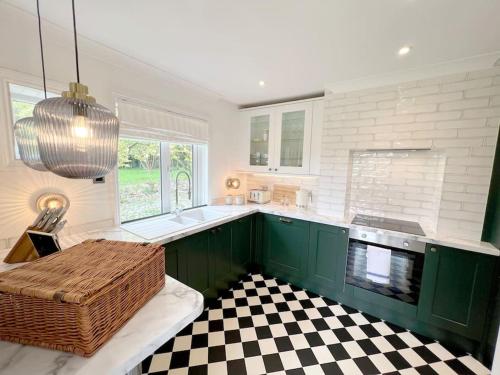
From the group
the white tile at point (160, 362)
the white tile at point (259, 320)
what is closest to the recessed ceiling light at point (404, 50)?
the white tile at point (259, 320)

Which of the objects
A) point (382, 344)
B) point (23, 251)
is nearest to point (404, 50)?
point (382, 344)

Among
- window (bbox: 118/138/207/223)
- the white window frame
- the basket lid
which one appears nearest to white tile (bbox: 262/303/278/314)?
window (bbox: 118/138/207/223)

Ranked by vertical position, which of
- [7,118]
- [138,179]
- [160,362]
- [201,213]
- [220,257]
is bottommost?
[160,362]

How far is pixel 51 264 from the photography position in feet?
2.60

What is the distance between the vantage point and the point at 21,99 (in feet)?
4.50

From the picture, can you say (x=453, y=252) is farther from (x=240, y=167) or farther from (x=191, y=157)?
(x=191, y=157)

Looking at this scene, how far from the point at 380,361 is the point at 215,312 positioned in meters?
1.38

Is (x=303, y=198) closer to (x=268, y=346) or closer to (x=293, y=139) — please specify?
(x=293, y=139)

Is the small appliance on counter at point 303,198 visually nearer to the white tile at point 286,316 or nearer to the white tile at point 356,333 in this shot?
the white tile at point 286,316

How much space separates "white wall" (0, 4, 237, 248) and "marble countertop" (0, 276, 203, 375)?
3.72 ft

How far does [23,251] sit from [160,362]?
1149mm

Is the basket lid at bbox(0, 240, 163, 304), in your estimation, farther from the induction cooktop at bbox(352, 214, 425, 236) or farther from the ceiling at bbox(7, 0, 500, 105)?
the induction cooktop at bbox(352, 214, 425, 236)

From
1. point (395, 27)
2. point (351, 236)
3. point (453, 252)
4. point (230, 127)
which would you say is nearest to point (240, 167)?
point (230, 127)

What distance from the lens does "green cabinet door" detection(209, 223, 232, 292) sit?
209 centimetres
